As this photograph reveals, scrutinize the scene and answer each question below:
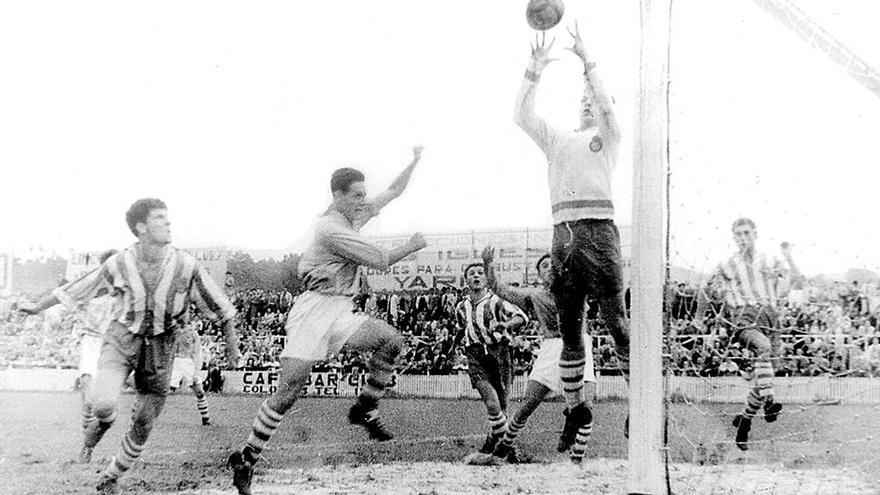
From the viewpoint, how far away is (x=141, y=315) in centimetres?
435

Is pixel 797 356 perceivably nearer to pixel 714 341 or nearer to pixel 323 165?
pixel 714 341

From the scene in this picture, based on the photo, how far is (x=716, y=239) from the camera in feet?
13.6

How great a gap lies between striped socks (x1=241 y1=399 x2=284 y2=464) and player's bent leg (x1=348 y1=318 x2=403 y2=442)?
38 cm

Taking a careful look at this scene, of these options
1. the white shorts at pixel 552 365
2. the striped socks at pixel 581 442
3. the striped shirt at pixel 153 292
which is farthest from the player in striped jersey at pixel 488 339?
the striped shirt at pixel 153 292

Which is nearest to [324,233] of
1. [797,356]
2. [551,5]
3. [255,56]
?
[255,56]

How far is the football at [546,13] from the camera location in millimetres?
4215

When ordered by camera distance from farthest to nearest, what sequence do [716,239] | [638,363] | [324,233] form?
[324,233]
[716,239]
[638,363]

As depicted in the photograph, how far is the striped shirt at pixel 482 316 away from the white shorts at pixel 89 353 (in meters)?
1.84

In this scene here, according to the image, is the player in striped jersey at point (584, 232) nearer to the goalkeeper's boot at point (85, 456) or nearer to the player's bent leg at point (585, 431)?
the player's bent leg at point (585, 431)

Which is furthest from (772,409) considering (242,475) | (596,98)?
(242,475)

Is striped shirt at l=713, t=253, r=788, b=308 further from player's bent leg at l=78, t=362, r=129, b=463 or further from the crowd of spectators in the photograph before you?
player's bent leg at l=78, t=362, r=129, b=463

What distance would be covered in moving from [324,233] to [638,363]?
1.71 meters

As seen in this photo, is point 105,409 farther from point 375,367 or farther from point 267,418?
point 375,367

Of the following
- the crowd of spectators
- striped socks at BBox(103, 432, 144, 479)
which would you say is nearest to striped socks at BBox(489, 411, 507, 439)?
the crowd of spectators
